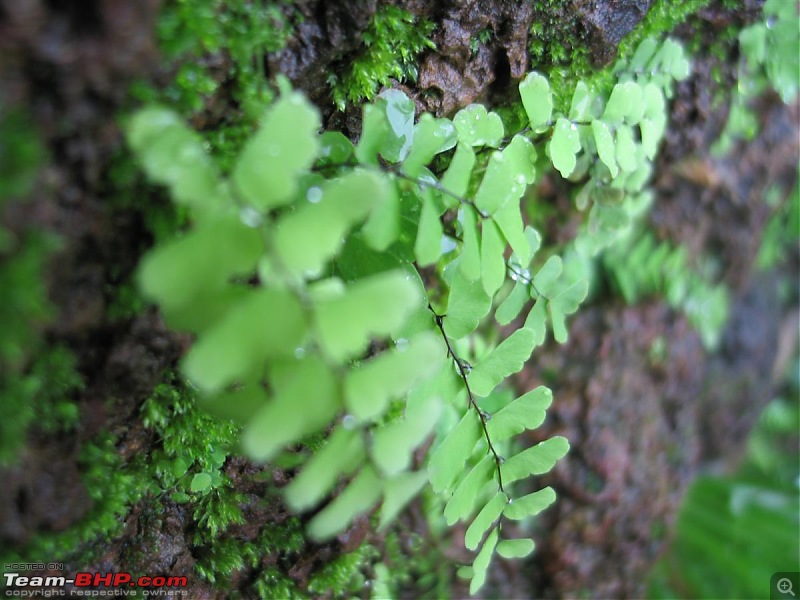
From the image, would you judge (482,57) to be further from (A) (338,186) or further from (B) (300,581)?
(B) (300,581)

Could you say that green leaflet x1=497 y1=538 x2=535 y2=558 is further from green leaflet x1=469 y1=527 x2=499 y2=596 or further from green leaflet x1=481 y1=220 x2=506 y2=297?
green leaflet x1=481 y1=220 x2=506 y2=297

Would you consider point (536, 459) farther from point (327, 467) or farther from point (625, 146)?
point (625, 146)

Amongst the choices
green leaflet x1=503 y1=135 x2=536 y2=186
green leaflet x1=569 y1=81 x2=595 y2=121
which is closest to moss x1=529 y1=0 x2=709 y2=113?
green leaflet x1=569 y1=81 x2=595 y2=121

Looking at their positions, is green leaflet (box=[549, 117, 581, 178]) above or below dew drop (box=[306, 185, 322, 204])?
above

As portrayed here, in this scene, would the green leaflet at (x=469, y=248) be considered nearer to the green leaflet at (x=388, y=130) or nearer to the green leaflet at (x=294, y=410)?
the green leaflet at (x=388, y=130)

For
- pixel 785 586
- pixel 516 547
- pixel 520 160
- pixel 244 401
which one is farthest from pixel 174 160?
pixel 785 586

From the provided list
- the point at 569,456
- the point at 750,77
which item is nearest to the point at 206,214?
the point at 569,456

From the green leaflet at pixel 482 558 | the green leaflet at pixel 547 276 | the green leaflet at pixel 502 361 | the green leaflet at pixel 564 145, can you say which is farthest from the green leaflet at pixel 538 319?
the green leaflet at pixel 482 558
